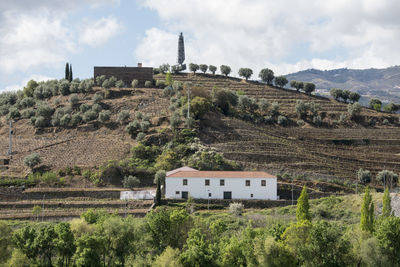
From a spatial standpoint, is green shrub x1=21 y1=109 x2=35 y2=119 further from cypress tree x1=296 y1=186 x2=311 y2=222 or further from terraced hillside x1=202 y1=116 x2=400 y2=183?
cypress tree x1=296 y1=186 x2=311 y2=222

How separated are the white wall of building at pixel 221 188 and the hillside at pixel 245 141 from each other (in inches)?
354

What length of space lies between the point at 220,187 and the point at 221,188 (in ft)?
0.53

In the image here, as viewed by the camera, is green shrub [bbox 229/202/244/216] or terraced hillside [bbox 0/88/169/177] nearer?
green shrub [bbox 229/202/244/216]

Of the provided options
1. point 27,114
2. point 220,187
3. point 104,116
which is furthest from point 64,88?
point 220,187

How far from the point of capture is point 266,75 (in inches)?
4262

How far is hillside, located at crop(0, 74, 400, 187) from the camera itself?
212 ft

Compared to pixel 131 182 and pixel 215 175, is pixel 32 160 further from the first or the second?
pixel 215 175

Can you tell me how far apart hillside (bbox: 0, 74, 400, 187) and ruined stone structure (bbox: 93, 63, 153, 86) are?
5.81 meters

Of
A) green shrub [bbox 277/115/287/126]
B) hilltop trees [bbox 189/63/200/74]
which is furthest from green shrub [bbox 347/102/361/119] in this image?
hilltop trees [bbox 189/63/200/74]

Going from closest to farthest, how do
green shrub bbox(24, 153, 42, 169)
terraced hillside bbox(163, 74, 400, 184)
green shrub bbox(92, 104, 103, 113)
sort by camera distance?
green shrub bbox(24, 153, 42, 169) < terraced hillside bbox(163, 74, 400, 184) < green shrub bbox(92, 104, 103, 113)

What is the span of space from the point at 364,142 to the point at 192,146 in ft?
105

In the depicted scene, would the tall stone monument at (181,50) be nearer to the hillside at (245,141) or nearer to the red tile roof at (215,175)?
the hillside at (245,141)

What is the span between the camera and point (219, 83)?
104 metres

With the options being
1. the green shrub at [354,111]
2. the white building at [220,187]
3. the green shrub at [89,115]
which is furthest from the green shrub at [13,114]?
the green shrub at [354,111]
